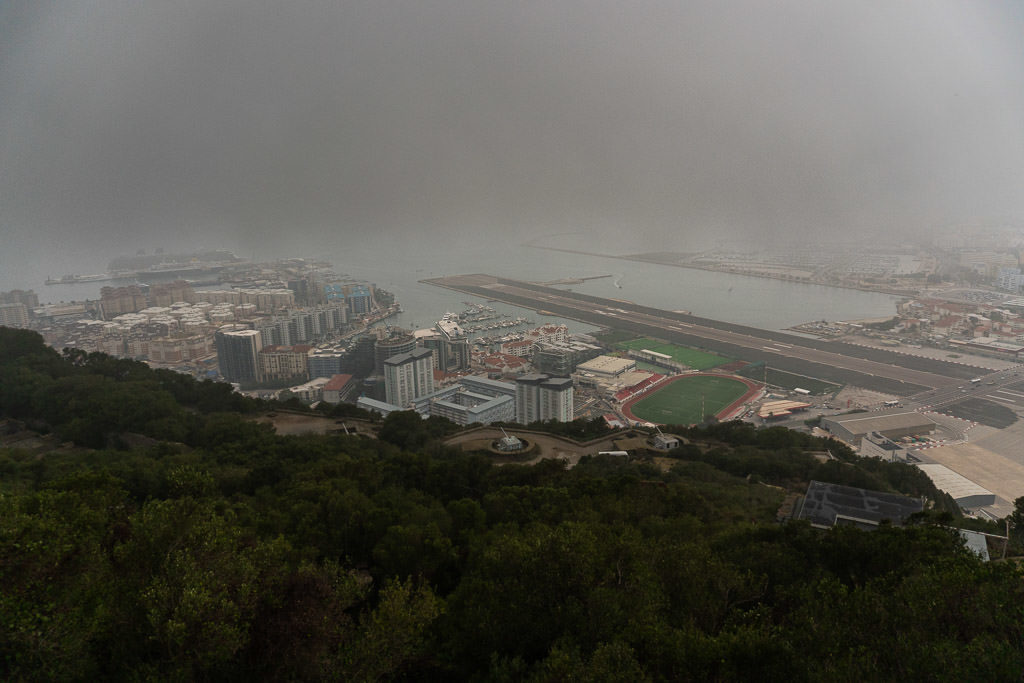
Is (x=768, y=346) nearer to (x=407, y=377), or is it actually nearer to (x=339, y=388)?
(x=407, y=377)

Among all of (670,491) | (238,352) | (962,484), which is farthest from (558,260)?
(670,491)

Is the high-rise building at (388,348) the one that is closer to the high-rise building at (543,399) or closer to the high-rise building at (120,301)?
the high-rise building at (543,399)

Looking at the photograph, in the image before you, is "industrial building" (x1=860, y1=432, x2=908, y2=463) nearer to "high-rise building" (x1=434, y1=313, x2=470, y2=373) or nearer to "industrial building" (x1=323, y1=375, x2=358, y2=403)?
"high-rise building" (x1=434, y1=313, x2=470, y2=373)

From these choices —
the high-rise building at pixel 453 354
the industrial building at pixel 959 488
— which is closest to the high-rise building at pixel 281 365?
the high-rise building at pixel 453 354

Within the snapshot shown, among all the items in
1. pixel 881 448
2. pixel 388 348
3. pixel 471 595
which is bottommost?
pixel 881 448

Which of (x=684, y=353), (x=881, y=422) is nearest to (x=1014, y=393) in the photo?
(x=881, y=422)

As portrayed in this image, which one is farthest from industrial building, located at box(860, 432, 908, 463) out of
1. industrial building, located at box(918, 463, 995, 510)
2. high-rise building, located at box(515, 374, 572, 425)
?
high-rise building, located at box(515, 374, 572, 425)
